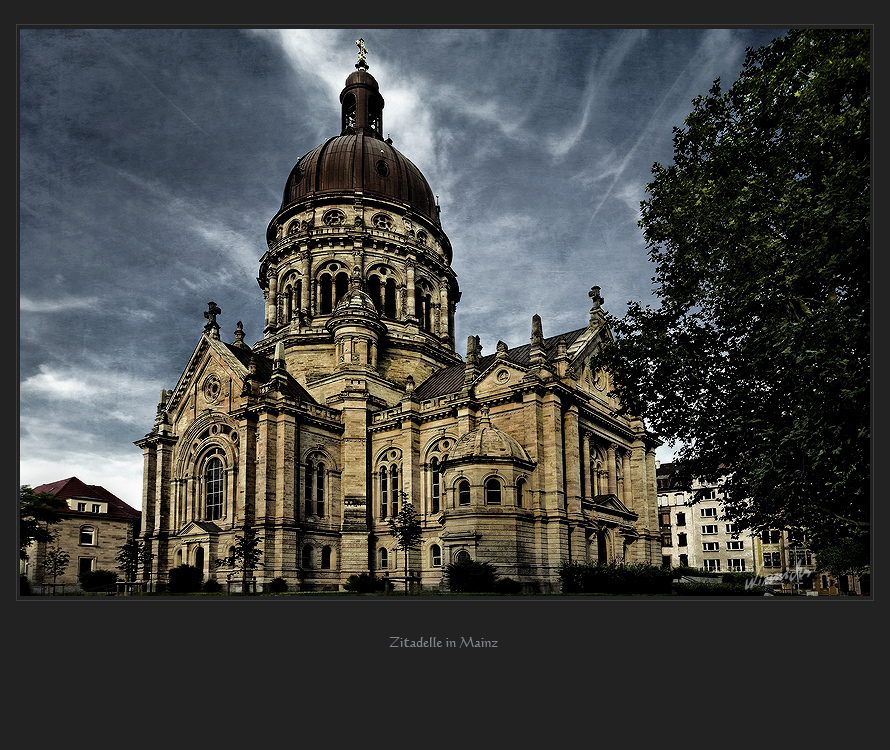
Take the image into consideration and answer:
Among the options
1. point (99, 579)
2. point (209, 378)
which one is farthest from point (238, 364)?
point (99, 579)

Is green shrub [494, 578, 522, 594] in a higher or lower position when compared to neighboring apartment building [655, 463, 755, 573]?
lower

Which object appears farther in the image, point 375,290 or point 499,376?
point 375,290

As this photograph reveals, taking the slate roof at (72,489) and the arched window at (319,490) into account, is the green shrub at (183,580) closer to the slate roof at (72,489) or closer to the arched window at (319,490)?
the arched window at (319,490)

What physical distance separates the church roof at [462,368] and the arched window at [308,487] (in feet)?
25.6

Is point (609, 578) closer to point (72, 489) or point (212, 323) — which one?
point (72, 489)

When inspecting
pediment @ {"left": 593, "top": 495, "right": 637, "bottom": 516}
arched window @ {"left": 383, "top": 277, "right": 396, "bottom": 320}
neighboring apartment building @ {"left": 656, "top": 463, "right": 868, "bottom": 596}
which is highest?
arched window @ {"left": 383, "top": 277, "right": 396, "bottom": 320}

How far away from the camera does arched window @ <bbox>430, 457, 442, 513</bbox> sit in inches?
1697

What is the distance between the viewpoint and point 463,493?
36562 mm

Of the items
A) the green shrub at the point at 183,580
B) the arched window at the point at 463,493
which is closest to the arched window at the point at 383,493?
the arched window at the point at 463,493

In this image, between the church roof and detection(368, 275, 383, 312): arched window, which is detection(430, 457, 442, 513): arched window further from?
detection(368, 275, 383, 312): arched window

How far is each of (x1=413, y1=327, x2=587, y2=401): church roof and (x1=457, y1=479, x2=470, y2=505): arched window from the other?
24.9ft

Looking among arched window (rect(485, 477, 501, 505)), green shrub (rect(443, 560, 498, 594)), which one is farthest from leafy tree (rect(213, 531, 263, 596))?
arched window (rect(485, 477, 501, 505))

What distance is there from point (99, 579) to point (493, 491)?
1961 cm

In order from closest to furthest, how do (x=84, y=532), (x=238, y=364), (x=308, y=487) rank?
(x=84, y=532) < (x=308, y=487) < (x=238, y=364)
